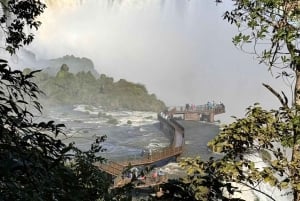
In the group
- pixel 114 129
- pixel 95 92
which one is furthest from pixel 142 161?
pixel 95 92

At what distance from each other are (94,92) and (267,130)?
124 feet

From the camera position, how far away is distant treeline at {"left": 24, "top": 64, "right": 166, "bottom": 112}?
38.7 m

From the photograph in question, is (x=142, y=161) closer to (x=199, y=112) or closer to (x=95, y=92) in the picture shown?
(x=199, y=112)

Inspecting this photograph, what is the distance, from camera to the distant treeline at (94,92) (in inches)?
1524

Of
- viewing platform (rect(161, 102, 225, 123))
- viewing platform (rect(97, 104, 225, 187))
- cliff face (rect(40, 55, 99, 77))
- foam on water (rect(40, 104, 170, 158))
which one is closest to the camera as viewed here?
viewing platform (rect(97, 104, 225, 187))

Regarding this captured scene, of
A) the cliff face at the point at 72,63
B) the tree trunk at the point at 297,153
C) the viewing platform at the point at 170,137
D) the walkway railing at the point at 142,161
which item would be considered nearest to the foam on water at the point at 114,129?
the viewing platform at the point at 170,137

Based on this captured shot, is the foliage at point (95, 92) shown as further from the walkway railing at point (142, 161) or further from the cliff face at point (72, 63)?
the walkway railing at point (142, 161)

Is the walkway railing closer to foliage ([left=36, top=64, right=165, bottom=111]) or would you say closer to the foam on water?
the foam on water

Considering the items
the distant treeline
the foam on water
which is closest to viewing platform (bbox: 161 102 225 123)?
the foam on water

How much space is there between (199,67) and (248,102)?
7.97 m

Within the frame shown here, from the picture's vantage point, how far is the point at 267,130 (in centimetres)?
303

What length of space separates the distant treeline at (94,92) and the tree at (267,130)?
34.8 metres

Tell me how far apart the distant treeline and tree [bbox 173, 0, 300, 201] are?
34.8 m

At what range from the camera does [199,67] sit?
1897 inches
